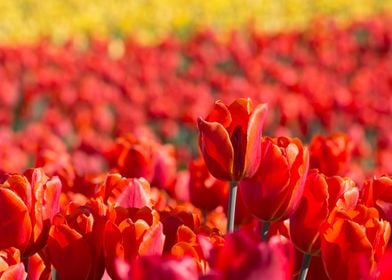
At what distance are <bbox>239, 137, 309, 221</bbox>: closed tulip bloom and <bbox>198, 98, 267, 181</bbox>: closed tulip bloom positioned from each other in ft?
0.07

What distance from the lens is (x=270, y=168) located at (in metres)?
1.49

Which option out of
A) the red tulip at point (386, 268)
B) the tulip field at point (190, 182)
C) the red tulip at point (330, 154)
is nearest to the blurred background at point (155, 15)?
the tulip field at point (190, 182)

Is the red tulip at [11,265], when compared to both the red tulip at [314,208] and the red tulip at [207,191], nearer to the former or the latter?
the red tulip at [314,208]

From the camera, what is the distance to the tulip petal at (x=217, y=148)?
1.51 m

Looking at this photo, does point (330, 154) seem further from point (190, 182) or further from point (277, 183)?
point (277, 183)

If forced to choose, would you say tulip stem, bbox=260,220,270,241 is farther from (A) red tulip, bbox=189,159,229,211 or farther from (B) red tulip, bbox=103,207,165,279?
(A) red tulip, bbox=189,159,229,211

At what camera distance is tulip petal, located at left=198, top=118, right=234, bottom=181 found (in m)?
1.51

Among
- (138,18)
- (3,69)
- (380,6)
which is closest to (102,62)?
(3,69)

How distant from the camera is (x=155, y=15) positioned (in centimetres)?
1159

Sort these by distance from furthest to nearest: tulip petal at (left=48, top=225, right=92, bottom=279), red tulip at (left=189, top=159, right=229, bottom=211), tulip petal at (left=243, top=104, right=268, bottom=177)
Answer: red tulip at (left=189, top=159, right=229, bottom=211) → tulip petal at (left=243, top=104, right=268, bottom=177) → tulip petal at (left=48, top=225, right=92, bottom=279)

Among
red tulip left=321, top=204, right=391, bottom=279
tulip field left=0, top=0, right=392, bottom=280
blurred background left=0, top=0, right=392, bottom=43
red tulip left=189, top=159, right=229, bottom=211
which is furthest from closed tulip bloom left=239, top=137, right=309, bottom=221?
blurred background left=0, top=0, right=392, bottom=43

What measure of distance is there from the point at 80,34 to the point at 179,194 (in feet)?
27.3

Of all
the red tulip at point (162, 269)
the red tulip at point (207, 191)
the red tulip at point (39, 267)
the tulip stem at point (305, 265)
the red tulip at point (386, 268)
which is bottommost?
the red tulip at point (207, 191)

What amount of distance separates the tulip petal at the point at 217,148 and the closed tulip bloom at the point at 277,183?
4 centimetres
